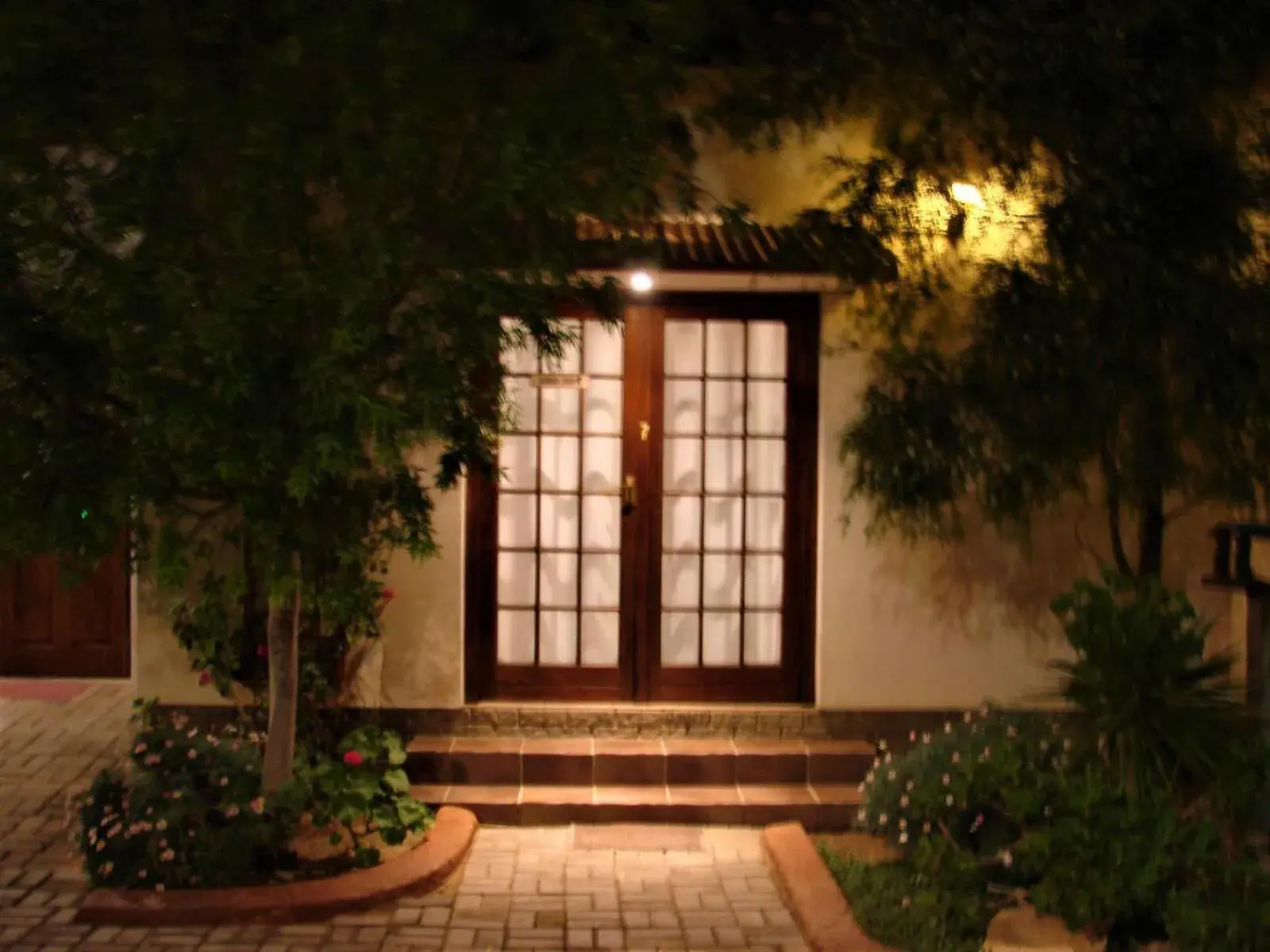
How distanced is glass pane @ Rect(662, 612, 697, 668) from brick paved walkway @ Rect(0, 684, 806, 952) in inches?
48.8

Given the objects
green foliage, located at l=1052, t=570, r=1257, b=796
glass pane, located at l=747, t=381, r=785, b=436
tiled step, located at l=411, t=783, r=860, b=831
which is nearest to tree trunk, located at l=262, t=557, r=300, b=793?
tiled step, located at l=411, t=783, r=860, b=831

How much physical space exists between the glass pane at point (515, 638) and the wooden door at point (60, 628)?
371cm

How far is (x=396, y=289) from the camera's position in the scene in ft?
18.6

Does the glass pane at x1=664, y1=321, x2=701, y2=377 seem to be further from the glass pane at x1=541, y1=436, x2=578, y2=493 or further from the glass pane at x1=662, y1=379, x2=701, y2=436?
the glass pane at x1=541, y1=436, x2=578, y2=493

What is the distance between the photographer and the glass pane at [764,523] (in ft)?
27.1

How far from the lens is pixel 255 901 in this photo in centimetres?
605

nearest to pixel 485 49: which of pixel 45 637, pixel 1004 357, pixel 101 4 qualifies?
pixel 101 4

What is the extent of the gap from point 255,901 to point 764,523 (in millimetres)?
3732

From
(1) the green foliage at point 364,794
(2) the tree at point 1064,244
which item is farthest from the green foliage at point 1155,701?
(1) the green foliage at point 364,794

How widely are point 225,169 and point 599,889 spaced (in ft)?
12.3

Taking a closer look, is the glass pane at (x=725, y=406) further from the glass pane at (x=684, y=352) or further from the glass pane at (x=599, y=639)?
the glass pane at (x=599, y=639)

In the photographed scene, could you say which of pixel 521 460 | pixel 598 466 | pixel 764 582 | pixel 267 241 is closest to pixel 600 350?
pixel 598 466

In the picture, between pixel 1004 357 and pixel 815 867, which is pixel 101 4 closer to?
pixel 1004 357

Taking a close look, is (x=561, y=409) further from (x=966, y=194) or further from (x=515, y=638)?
(x=966, y=194)
